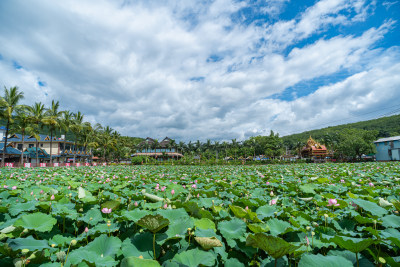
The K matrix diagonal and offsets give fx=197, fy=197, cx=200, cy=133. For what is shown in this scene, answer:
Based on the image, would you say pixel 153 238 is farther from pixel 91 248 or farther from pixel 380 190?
pixel 380 190

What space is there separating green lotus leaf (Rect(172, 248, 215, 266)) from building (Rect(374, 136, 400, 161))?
55660mm

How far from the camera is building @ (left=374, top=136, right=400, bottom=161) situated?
40.5 metres

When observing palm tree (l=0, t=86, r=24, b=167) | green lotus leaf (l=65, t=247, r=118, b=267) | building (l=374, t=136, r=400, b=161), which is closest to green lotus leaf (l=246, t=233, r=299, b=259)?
green lotus leaf (l=65, t=247, r=118, b=267)

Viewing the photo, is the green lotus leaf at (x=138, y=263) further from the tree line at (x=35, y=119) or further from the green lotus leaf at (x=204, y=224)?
the tree line at (x=35, y=119)

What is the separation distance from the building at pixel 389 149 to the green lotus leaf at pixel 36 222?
56288mm

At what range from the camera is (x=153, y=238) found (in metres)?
A: 1.42

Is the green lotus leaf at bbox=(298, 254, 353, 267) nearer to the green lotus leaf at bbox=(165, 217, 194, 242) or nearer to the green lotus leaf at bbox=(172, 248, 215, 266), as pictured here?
the green lotus leaf at bbox=(172, 248, 215, 266)

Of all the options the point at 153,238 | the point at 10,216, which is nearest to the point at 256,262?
the point at 153,238

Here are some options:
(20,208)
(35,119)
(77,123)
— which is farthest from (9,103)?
(20,208)

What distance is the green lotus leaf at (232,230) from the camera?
1510mm

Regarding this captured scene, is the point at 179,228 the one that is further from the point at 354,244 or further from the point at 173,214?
the point at 354,244

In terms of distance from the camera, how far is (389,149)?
42.4m

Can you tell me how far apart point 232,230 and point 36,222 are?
5.58ft

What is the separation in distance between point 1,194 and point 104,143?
52.4m
